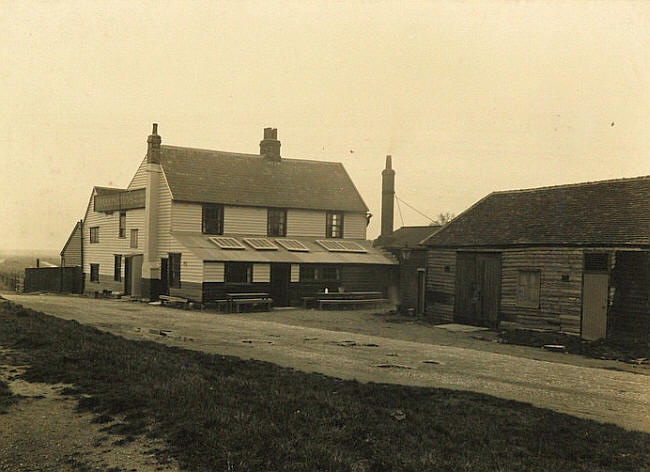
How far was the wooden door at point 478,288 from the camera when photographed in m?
24.9

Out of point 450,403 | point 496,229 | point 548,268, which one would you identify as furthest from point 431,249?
point 450,403

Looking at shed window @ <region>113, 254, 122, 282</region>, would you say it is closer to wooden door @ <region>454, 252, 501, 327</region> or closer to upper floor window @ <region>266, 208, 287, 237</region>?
upper floor window @ <region>266, 208, 287, 237</region>

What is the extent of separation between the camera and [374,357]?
15.7 m

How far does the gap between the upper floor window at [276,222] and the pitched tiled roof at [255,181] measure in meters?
0.59

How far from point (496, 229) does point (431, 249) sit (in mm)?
3867

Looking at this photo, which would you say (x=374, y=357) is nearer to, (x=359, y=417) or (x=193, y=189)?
(x=359, y=417)

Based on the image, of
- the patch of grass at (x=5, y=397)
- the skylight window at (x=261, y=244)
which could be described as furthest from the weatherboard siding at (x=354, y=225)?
the patch of grass at (x=5, y=397)

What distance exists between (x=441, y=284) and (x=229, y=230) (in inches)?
567

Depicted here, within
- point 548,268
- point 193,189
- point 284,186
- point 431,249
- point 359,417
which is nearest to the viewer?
point 359,417

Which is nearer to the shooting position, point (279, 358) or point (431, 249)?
point (279, 358)

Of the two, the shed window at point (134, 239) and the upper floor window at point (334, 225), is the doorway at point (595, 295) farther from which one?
the shed window at point (134, 239)

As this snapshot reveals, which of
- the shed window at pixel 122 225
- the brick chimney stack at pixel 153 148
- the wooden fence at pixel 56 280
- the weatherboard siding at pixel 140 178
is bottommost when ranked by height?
the wooden fence at pixel 56 280

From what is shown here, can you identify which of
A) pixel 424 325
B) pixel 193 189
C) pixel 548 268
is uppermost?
pixel 193 189

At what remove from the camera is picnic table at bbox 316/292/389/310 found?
33.2 m
